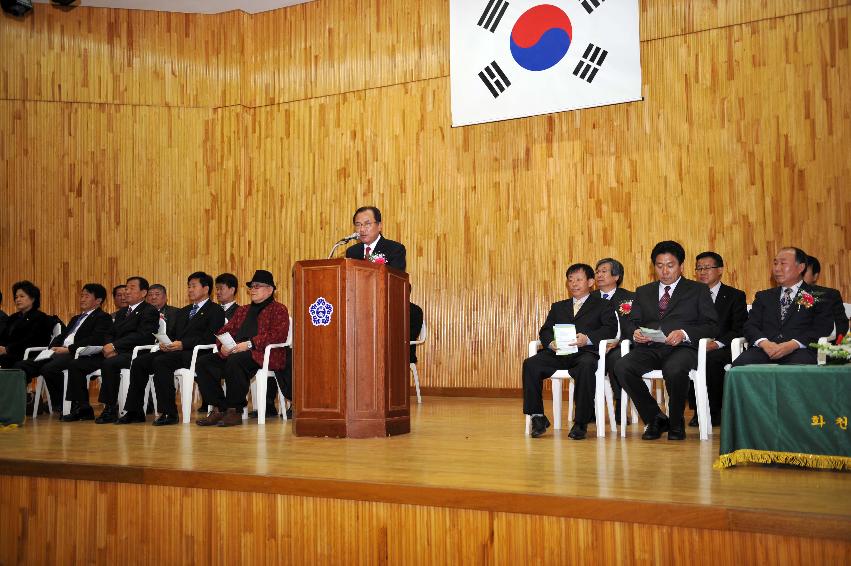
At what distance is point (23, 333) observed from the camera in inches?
268

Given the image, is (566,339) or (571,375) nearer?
(566,339)

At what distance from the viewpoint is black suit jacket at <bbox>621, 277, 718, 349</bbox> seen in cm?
473

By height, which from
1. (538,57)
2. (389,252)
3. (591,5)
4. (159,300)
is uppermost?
(591,5)

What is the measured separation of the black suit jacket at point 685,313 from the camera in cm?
473

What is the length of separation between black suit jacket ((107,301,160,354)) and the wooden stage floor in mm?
1365

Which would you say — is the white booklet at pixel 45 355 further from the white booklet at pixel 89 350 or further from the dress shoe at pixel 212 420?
the dress shoe at pixel 212 420

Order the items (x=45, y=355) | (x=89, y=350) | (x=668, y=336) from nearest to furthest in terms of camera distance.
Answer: (x=668, y=336) → (x=89, y=350) → (x=45, y=355)

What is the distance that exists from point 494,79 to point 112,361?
4.29m

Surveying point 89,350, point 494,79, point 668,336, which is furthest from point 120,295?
point 668,336

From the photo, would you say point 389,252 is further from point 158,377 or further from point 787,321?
point 787,321

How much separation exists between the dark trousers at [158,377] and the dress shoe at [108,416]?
148mm

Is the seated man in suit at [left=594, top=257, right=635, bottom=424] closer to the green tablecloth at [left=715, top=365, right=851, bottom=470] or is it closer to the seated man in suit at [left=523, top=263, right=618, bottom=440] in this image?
the seated man in suit at [left=523, top=263, right=618, bottom=440]

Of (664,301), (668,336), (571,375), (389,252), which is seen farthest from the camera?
(389,252)

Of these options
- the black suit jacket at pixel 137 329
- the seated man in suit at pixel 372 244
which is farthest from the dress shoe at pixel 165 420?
the seated man in suit at pixel 372 244
